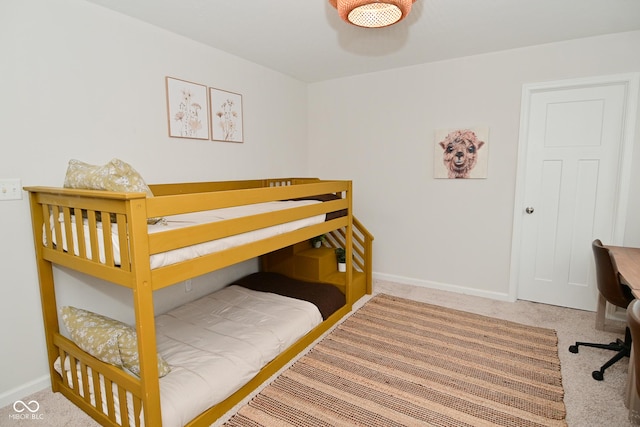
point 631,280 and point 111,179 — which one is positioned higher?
point 111,179

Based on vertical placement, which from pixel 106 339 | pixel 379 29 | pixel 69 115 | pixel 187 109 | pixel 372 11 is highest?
pixel 379 29

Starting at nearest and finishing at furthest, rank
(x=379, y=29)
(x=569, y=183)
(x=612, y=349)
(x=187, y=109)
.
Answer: (x=612, y=349), (x=379, y=29), (x=187, y=109), (x=569, y=183)

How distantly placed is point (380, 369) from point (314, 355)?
45 centimetres

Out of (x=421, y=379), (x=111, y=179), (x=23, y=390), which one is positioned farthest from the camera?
(x=421, y=379)

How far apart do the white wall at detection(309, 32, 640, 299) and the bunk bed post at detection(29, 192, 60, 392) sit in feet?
9.18

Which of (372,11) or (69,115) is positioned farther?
(69,115)

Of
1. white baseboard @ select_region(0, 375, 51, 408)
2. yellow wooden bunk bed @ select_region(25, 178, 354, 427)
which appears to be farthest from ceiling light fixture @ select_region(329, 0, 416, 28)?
white baseboard @ select_region(0, 375, 51, 408)

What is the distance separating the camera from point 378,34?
102 inches

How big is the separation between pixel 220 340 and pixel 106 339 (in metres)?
0.69

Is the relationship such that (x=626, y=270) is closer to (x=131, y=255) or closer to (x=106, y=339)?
(x=131, y=255)

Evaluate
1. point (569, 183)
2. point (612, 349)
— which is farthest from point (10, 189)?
point (569, 183)

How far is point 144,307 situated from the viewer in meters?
1.34

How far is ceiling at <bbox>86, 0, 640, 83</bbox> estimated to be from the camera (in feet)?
6.95

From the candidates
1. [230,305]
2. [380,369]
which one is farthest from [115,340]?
[380,369]
